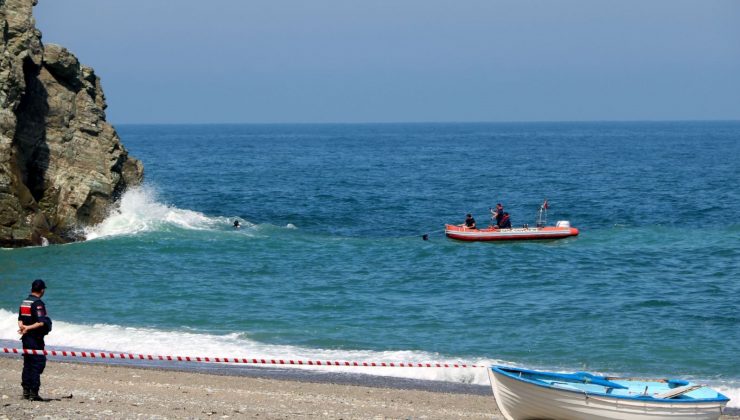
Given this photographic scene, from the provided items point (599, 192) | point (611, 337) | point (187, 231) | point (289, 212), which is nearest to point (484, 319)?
point (611, 337)

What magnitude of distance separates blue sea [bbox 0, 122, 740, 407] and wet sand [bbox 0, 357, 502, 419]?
2433 millimetres

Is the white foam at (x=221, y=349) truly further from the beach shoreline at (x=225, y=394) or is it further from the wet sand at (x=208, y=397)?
the wet sand at (x=208, y=397)

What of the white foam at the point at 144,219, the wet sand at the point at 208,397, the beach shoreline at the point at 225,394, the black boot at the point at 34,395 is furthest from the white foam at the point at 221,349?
the white foam at the point at 144,219

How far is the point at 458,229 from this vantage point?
38656mm

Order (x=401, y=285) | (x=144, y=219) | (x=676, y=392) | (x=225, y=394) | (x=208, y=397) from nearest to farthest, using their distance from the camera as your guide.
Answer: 1. (x=676, y=392)
2. (x=208, y=397)
3. (x=225, y=394)
4. (x=401, y=285)
5. (x=144, y=219)

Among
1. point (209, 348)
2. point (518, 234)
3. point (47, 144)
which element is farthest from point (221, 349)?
point (518, 234)

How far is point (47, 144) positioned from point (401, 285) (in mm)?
15230

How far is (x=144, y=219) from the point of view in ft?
133

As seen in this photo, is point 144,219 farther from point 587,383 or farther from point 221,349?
point 587,383

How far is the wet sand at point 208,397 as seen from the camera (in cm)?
1423

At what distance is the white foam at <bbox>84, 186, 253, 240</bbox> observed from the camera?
38.1m

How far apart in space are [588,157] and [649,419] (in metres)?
90.5

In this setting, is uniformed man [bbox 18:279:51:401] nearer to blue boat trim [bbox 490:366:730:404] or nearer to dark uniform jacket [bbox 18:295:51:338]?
dark uniform jacket [bbox 18:295:51:338]

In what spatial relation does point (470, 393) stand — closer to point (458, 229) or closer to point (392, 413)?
point (392, 413)
